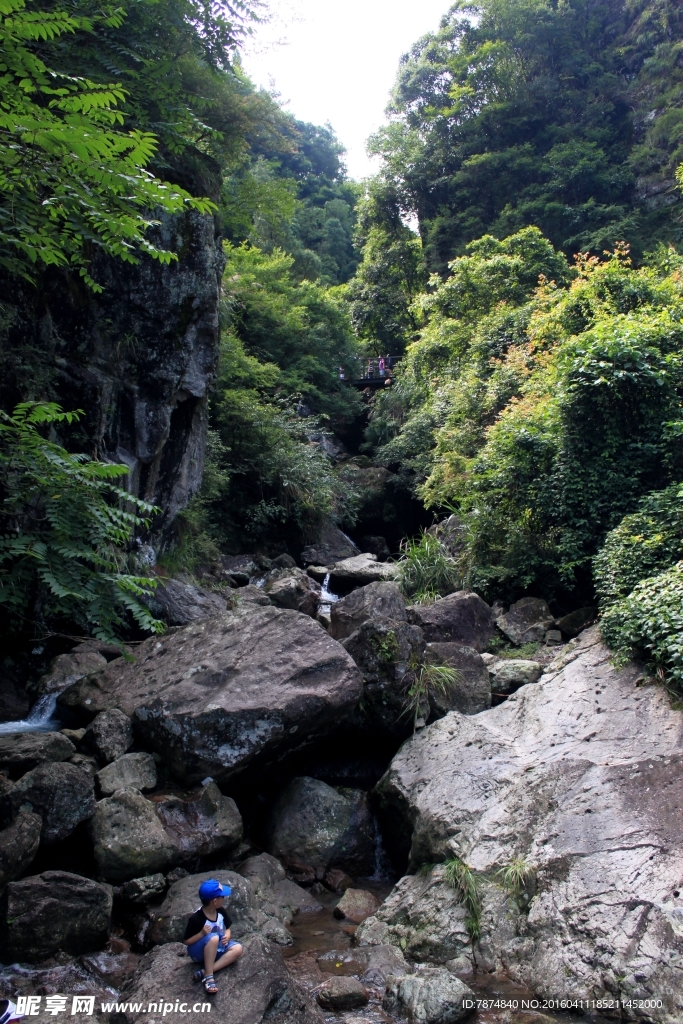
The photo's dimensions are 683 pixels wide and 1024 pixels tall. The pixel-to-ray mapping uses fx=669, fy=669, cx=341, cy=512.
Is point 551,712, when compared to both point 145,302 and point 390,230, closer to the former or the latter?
Result: point 145,302

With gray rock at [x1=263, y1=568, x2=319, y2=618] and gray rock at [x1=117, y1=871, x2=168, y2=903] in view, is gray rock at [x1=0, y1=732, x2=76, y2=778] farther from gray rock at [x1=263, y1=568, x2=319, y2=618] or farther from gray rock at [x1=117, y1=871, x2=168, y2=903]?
gray rock at [x1=263, y1=568, x2=319, y2=618]

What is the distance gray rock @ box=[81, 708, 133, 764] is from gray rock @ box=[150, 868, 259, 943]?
1.61 m

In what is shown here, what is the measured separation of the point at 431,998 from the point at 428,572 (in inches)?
320

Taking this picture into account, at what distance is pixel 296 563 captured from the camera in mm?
17250

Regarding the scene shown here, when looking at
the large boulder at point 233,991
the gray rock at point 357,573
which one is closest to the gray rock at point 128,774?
the large boulder at point 233,991

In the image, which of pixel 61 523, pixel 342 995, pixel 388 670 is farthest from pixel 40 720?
pixel 342 995

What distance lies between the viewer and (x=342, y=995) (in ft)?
16.5

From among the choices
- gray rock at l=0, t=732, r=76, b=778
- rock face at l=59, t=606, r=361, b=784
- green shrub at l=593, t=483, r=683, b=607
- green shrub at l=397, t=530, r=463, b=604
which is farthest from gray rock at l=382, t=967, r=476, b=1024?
green shrub at l=397, t=530, r=463, b=604

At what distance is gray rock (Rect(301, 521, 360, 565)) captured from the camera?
1723 centimetres

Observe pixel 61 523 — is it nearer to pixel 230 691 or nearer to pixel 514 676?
pixel 230 691

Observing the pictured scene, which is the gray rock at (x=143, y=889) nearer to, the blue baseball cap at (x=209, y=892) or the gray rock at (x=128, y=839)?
the gray rock at (x=128, y=839)

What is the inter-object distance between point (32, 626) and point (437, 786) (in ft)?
19.6

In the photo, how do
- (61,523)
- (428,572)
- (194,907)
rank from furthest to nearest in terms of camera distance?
(428,572) → (194,907) → (61,523)

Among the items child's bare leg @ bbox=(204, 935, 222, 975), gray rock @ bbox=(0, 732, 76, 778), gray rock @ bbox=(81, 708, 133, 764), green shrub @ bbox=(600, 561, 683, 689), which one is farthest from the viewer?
gray rock @ bbox=(81, 708, 133, 764)
